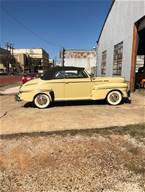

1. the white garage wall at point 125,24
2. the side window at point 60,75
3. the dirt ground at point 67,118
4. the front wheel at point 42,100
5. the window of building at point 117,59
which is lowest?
the dirt ground at point 67,118

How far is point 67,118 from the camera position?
7.48 m

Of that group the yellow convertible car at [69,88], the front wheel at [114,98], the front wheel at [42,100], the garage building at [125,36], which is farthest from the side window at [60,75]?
the garage building at [125,36]

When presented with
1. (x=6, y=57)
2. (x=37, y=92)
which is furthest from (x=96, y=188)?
(x=6, y=57)

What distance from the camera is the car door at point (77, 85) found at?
31.3 feet

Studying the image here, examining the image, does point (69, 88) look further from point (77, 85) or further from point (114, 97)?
point (114, 97)

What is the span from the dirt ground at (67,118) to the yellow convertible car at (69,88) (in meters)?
0.46

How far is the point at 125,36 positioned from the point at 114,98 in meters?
6.82

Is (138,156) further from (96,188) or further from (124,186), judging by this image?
(96,188)

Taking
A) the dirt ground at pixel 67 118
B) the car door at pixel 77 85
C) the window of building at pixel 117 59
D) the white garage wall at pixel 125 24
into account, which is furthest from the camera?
the window of building at pixel 117 59

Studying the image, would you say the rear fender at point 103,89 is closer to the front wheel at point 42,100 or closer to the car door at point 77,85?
the car door at point 77,85

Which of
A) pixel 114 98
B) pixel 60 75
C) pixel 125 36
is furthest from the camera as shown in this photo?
pixel 125 36

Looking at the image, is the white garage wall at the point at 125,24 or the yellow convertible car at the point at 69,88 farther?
the white garage wall at the point at 125,24

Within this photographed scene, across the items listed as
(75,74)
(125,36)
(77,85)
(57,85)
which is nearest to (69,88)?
(77,85)

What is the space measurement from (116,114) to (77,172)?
417 centimetres
